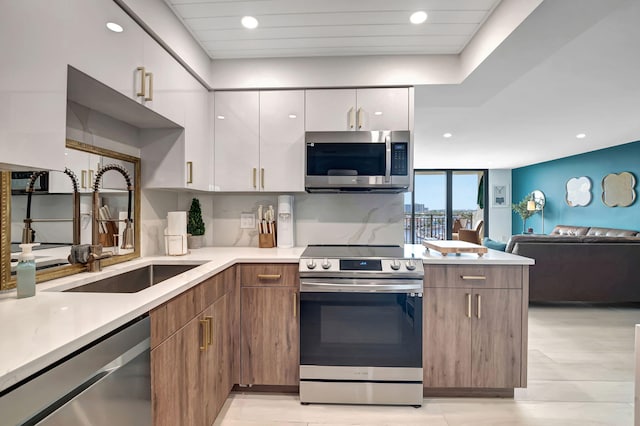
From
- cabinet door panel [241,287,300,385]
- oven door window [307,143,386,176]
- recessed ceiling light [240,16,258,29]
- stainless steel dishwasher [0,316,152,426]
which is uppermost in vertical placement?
recessed ceiling light [240,16,258,29]

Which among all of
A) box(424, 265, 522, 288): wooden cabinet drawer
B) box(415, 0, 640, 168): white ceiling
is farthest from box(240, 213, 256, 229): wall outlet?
box(415, 0, 640, 168): white ceiling

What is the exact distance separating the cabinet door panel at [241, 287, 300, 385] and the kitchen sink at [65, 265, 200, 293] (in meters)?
0.49

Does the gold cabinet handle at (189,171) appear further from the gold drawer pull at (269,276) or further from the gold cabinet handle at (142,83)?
the gold drawer pull at (269,276)

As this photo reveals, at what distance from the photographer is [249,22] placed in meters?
1.99

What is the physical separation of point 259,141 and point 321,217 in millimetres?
802

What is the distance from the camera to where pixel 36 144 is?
1034mm

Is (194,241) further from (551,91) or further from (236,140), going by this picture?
(551,91)

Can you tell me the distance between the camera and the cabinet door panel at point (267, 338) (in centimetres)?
205

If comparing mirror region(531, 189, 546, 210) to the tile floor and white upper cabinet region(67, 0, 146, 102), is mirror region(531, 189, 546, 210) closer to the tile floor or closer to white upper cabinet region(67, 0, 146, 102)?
the tile floor

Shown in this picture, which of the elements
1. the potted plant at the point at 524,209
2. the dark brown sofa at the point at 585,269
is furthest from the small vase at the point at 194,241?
the potted plant at the point at 524,209

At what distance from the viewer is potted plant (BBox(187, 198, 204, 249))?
251 cm

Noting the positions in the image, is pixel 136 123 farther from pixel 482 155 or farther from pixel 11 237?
pixel 482 155

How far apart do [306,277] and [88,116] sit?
1.49 m

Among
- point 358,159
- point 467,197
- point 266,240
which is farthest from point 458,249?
point 467,197
